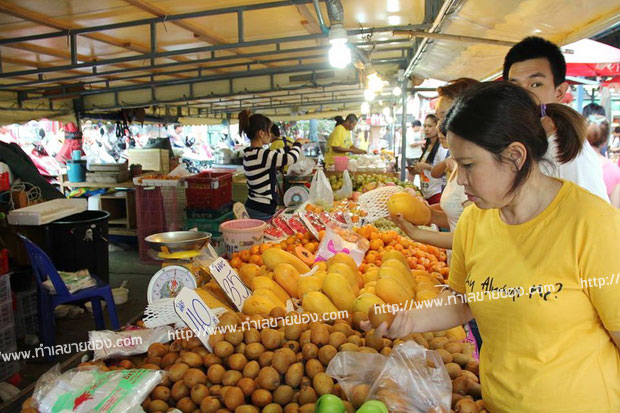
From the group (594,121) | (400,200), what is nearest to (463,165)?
(400,200)

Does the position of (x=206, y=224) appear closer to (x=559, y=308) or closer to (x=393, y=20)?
(x=393, y=20)

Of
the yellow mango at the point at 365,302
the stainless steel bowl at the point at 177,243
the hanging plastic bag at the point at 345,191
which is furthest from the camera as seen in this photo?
the hanging plastic bag at the point at 345,191

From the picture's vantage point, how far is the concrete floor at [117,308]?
3996 millimetres

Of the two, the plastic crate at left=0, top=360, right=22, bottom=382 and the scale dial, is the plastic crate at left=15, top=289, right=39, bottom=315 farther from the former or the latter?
the scale dial

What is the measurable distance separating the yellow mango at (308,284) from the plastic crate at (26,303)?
3.41m

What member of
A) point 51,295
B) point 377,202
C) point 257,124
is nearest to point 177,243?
point 377,202

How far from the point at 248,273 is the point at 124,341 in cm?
81

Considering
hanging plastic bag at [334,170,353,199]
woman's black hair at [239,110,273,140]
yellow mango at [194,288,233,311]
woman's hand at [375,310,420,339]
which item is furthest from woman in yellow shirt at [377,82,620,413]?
hanging plastic bag at [334,170,353,199]

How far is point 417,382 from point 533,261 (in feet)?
1.74

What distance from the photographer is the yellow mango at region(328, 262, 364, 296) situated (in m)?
2.17

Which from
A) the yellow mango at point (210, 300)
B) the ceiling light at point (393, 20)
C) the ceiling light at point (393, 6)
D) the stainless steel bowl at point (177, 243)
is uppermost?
the ceiling light at point (393, 20)

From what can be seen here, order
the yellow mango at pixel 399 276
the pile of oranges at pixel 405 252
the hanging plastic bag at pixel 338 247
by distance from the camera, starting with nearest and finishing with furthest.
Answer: the yellow mango at pixel 399 276 → the hanging plastic bag at pixel 338 247 → the pile of oranges at pixel 405 252

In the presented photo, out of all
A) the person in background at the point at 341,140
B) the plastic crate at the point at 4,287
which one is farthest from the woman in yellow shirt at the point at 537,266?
the person in background at the point at 341,140

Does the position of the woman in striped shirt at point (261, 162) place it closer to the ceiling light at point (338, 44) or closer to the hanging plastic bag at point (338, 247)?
the ceiling light at point (338, 44)
